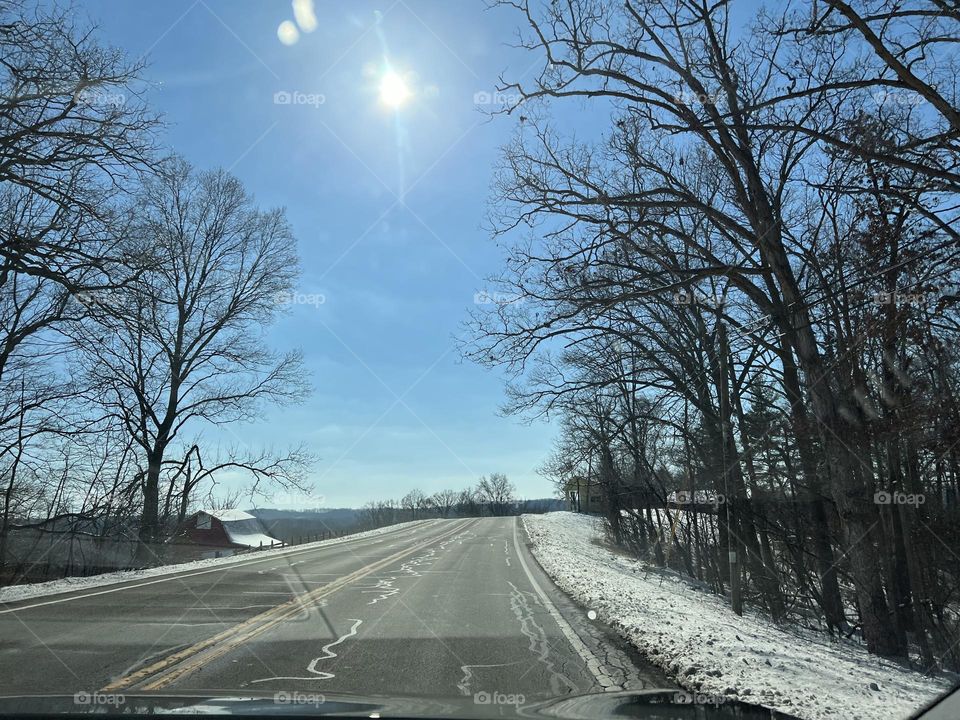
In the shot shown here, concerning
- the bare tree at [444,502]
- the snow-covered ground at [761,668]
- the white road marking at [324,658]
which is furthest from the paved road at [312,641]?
the bare tree at [444,502]

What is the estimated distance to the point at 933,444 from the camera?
474 inches

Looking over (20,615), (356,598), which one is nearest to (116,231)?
(20,615)

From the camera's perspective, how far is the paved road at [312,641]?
20.9 feet

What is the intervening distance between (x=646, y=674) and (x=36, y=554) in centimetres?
1959

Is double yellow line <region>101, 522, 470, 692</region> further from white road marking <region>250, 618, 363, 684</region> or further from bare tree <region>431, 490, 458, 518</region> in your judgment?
bare tree <region>431, 490, 458, 518</region>

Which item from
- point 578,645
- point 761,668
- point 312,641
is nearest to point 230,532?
point 312,641

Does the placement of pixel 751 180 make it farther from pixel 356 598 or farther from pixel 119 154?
pixel 119 154

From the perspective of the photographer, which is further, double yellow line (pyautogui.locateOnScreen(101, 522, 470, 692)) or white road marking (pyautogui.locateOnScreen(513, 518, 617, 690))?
white road marking (pyautogui.locateOnScreen(513, 518, 617, 690))

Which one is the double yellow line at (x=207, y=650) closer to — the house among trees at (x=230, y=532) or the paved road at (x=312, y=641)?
the paved road at (x=312, y=641)

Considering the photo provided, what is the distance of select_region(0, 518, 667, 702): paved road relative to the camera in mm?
6361

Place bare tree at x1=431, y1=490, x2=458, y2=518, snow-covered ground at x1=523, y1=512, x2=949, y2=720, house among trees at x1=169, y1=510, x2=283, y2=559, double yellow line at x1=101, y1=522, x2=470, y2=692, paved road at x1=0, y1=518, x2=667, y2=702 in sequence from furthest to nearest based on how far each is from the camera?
bare tree at x1=431, y1=490, x2=458, y2=518 < house among trees at x1=169, y1=510, x2=283, y2=559 < paved road at x1=0, y1=518, x2=667, y2=702 < double yellow line at x1=101, y1=522, x2=470, y2=692 < snow-covered ground at x1=523, y1=512, x2=949, y2=720

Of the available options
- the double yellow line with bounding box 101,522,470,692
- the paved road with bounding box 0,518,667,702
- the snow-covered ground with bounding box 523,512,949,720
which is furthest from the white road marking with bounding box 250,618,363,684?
the snow-covered ground with bounding box 523,512,949,720

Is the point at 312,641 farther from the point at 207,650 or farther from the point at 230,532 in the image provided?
the point at 230,532

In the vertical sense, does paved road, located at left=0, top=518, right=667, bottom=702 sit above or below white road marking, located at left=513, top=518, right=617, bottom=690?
above
